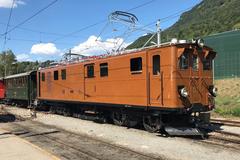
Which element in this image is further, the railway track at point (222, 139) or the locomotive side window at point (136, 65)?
the locomotive side window at point (136, 65)

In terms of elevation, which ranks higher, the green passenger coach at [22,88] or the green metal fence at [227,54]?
the green metal fence at [227,54]

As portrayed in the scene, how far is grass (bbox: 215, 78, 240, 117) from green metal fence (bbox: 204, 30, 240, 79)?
90cm

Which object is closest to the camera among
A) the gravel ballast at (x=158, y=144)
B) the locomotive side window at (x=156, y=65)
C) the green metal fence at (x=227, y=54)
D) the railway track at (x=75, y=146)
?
the gravel ballast at (x=158, y=144)

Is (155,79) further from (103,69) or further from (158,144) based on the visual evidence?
(103,69)

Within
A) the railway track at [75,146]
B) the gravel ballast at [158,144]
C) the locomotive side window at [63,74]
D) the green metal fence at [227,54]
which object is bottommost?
the railway track at [75,146]

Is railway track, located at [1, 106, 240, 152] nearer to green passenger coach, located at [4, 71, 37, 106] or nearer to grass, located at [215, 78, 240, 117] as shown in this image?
grass, located at [215, 78, 240, 117]

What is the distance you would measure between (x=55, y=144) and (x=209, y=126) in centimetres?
710

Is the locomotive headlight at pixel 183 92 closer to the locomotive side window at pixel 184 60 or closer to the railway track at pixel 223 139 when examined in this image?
the locomotive side window at pixel 184 60

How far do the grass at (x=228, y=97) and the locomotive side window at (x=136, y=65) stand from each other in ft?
29.0

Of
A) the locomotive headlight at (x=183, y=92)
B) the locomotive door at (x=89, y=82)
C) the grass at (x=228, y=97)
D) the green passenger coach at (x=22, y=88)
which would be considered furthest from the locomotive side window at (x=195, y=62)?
the green passenger coach at (x=22, y=88)

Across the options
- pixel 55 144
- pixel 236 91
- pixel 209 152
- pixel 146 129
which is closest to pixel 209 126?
pixel 146 129

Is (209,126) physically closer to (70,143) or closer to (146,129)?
(146,129)

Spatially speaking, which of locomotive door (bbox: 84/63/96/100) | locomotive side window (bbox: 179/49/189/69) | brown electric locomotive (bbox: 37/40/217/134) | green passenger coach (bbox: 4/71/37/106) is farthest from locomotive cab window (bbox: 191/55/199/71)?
Result: green passenger coach (bbox: 4/71/37/106)

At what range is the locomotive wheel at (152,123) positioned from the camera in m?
15.5
